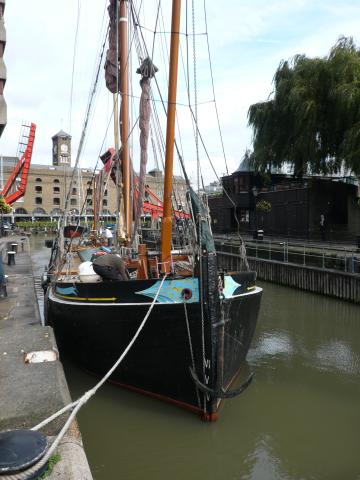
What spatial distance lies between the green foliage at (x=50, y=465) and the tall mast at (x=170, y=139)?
16.2ft

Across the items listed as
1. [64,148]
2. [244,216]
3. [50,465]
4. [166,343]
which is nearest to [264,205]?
[244,216]

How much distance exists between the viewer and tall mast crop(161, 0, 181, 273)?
343 inches

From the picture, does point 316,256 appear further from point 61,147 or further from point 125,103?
point 61,147

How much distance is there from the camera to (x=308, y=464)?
6504 millimetres

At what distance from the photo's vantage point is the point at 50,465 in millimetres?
3855

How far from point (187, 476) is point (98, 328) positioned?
9.71ft

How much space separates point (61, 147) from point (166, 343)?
126565mm

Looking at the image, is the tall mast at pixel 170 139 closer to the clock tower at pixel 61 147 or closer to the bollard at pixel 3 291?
the bollard at pixel 3 291

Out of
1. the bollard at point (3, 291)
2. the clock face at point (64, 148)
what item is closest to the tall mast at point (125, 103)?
the bollard at point (3, 291)

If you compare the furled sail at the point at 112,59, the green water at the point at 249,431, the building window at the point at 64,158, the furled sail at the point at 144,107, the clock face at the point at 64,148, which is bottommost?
the green water at the point at 249,431

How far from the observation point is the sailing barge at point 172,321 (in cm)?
724

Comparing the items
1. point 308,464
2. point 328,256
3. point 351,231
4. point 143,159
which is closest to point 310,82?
point 351,231

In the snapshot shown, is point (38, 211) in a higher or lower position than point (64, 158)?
lower

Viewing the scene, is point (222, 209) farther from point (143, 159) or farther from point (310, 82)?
point (143, 159)
